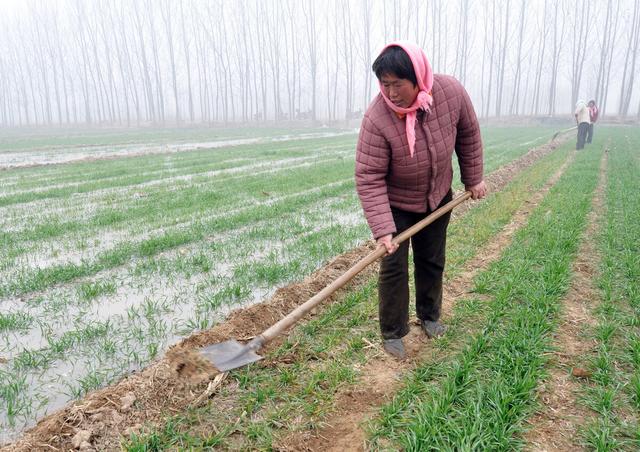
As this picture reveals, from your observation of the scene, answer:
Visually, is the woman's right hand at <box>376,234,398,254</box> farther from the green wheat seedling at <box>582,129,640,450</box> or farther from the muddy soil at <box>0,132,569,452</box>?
the green wheat seedling at <box>582,129,640,450</box>

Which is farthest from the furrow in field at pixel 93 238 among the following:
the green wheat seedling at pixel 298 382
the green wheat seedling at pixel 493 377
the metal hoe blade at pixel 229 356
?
the green wheat seedling at pixel 493 377

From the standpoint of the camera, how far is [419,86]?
8.80 ft

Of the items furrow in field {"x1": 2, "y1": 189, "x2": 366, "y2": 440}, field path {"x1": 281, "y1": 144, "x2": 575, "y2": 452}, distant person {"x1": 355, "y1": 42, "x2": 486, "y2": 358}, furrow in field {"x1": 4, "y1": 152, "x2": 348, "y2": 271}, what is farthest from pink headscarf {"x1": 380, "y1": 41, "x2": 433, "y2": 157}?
furrow in field {"x1": 4, "y1": 152, "x2": 348, "y2": 271}

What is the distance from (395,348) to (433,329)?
47 centimetres

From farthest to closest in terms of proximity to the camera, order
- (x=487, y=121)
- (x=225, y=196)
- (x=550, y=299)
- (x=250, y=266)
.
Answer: (x=487, y=121), (x=225, y=196), (x=250, y=266), (x=550, y=299)

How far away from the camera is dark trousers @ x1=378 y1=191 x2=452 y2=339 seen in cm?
321

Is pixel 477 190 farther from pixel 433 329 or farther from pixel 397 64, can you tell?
pixel 397 64

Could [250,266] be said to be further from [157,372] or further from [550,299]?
[550,299]

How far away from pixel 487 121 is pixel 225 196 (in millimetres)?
41126

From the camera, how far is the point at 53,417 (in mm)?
2727

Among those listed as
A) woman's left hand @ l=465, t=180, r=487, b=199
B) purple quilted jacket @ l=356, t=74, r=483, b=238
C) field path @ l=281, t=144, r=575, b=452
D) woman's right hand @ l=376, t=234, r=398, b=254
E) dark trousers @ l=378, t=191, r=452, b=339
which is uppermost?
purple quilted jacket @ l=356, t=74, r=483, b=238

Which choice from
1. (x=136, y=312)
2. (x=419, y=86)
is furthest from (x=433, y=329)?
(x=136, y=312)

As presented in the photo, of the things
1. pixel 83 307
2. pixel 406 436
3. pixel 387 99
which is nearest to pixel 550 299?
pixel 406 436

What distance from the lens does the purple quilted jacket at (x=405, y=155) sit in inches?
112
